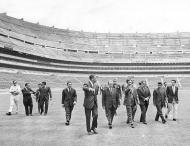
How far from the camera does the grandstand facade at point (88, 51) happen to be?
62.3 m

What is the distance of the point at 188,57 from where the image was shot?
7769cm

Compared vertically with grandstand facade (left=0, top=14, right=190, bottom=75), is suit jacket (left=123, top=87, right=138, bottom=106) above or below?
below

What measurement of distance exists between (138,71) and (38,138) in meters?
66.5

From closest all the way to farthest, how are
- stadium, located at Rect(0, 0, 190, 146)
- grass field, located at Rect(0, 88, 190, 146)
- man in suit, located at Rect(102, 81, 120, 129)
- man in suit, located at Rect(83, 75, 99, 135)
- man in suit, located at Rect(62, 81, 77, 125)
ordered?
grass field, located at Rect(0, 88, 190, 146) → man in suit, located at Rect(83, 75, 99, 135) → man in suit, located at Rect(102, 81, 120, 129) → man in suit, located at Rect(62, 81, 77, 125) → stadium, located at Rect(0, 0, 190, 146)

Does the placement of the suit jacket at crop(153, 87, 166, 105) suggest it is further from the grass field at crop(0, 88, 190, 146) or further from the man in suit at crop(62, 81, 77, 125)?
the man in suit at crop(62, 81, 77, 125)

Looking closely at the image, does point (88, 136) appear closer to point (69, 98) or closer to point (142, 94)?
point (69, 98)

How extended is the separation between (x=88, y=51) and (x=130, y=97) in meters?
72.6

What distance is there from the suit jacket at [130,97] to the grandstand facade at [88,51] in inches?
1803

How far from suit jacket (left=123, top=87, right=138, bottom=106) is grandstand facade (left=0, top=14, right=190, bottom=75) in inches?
1803

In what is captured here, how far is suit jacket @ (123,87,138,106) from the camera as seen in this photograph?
11219 millimetres

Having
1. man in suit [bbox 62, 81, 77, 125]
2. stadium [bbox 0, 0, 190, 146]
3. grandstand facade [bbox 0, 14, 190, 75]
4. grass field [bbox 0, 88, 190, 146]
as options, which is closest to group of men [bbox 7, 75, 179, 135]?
man in suit [bbox 62, 81, 77, 125]

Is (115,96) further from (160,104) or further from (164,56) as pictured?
(164,56)

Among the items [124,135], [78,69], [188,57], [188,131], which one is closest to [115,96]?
[124,135]

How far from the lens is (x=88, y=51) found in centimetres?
8331
